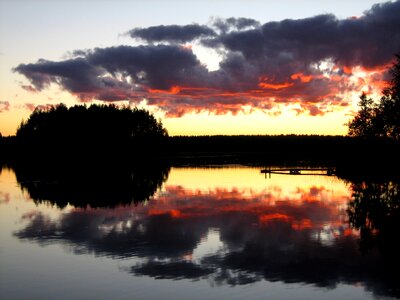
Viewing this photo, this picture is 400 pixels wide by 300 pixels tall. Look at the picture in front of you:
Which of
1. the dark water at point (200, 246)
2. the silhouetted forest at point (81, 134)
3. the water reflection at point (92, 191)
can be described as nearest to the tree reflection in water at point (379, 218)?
the dark water at point (200, 246)

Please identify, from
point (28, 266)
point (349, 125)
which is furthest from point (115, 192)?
point (349, 125)

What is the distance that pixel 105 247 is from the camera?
28.7 m

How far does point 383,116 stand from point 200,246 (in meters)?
69.9

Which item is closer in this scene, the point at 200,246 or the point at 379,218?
the point at 200,246

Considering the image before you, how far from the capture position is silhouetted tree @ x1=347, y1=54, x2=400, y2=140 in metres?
81.2

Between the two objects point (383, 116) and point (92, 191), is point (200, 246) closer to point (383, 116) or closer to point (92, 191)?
point (92, 191)

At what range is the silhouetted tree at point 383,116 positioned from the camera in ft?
267

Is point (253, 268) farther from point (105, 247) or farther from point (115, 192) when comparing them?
point (115, 192)

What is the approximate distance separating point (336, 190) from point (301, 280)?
3810 centimetres

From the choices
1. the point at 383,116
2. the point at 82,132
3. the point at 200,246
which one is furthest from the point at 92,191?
the point at 82,132

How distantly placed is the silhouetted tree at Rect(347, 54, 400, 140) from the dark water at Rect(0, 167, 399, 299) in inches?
1209

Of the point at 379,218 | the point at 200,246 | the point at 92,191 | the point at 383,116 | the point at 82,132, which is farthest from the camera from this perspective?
the point at 82,132

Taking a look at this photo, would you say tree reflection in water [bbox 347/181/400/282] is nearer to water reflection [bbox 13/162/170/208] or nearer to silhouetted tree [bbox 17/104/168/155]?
water reflection [bbox 13/162/170/208]

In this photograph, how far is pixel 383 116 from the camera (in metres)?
89.9
